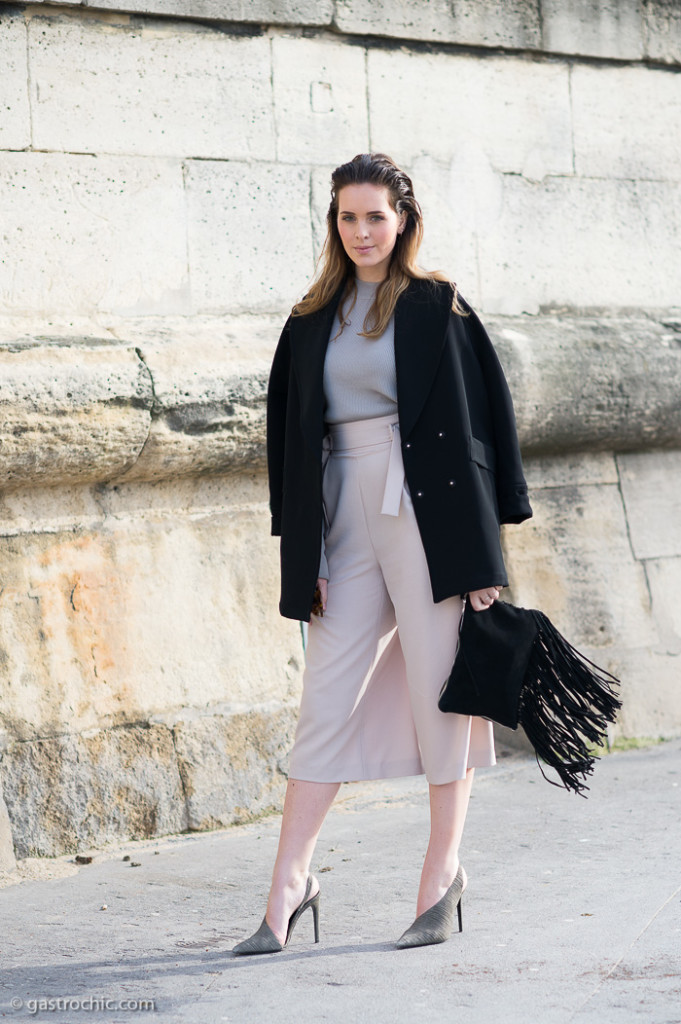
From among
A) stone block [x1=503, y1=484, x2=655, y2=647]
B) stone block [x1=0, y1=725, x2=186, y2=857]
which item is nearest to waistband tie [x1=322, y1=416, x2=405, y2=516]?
stone block [x1=0, y1=725, x2=186, y2=857]

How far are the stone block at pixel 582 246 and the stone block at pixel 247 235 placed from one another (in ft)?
2.59

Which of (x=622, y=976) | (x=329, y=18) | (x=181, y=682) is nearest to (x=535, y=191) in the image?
(x=329, y=18)

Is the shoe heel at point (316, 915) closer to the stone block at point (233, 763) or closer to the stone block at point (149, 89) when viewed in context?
Result: the stone block at point (233, 763)

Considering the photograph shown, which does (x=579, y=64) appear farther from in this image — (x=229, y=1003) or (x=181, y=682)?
(x=229, y=1003)

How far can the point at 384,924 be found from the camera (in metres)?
3.20

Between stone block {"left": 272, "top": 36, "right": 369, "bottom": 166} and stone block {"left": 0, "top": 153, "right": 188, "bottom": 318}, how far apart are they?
47 centimetres

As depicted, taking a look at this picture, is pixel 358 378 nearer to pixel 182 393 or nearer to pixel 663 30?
pixel 182 393

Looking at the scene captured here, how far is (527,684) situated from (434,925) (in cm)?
59

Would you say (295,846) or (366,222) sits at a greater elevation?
(366,222)

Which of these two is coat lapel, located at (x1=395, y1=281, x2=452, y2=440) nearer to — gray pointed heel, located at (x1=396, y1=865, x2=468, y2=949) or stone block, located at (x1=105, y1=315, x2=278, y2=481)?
gray pointed heel, located at (x1=396, y1=865, x2=468, y2=949)

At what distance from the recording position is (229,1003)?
2.67 m

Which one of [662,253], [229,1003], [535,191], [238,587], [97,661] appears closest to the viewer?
[229,1003]

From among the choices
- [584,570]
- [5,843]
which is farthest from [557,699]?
[584,570]

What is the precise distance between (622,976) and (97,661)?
1.94 m
